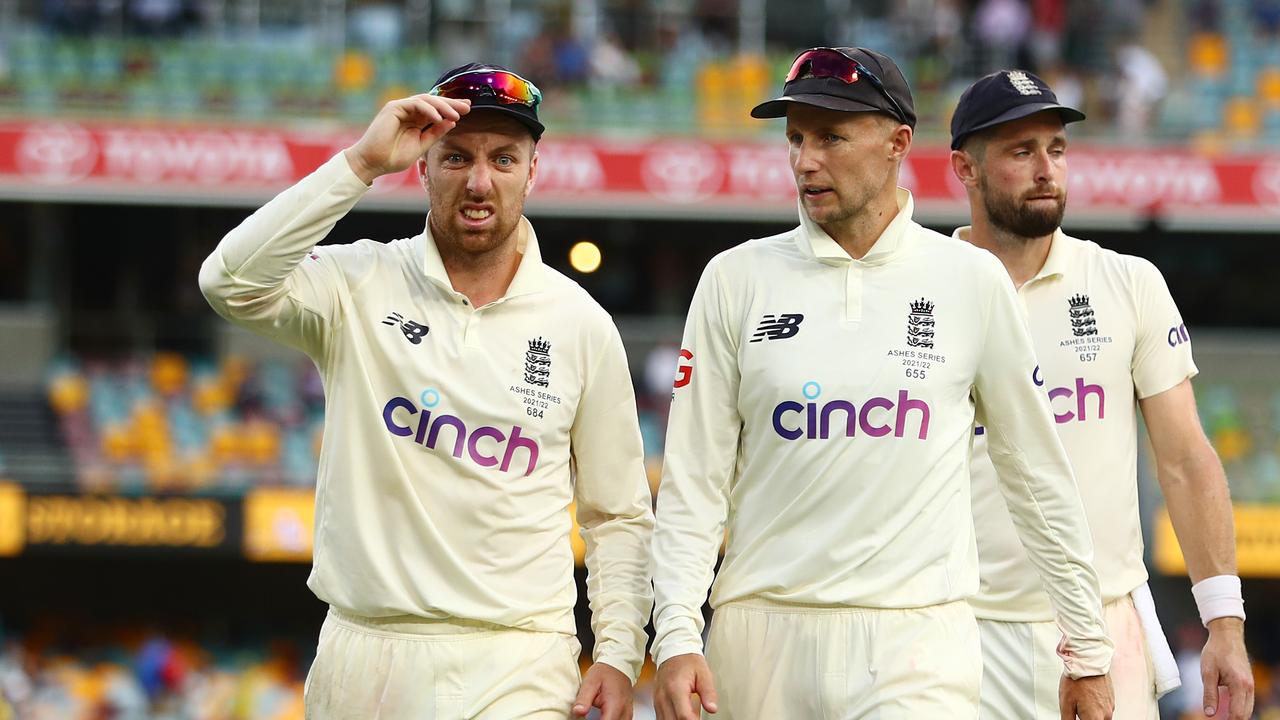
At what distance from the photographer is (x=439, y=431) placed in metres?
3.97

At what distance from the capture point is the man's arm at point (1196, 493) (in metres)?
4.59

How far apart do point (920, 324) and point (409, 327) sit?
1171 millimetres

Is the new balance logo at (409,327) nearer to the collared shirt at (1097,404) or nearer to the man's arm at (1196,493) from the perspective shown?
the collared shirt at (1097,404)

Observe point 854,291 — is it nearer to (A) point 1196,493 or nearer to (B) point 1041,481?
(B) point 1041,481

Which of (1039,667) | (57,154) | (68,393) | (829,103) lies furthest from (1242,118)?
(829,103)

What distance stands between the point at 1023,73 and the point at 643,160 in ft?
38.8

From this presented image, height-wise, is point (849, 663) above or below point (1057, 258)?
below

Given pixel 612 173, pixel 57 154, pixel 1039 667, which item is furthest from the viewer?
pixel 612 173

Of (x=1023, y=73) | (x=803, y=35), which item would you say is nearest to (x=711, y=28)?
(x=803, y=35)

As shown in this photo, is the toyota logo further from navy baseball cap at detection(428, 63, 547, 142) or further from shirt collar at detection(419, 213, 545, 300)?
navy baseball cap at detection(428, 63, 547, 142)

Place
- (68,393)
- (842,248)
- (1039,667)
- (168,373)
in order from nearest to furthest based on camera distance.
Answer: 1. (842,248)
2. (1039,667)
3. (68,393)
4. (168,373)

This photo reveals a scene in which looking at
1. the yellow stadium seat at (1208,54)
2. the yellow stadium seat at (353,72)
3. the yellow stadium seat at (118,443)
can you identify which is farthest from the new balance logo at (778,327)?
the yellow stadium seat at (1208,54)

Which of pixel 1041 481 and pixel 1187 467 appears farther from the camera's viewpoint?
pixel 1187 467

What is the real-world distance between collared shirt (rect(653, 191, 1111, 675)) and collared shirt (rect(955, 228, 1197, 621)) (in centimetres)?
59
